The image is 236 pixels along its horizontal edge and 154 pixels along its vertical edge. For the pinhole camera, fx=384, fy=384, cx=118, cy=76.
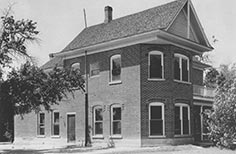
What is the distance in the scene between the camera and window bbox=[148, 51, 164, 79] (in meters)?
26.0

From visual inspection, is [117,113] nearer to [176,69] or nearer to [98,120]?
[98,120]

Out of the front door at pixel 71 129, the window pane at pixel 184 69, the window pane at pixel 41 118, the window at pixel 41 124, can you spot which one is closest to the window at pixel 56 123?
the front door at pixel 71 129

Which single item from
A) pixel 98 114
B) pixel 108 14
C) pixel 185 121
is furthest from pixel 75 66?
pixel 185 121

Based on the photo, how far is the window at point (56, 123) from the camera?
32.5m

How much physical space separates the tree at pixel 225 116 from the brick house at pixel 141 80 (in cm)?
267

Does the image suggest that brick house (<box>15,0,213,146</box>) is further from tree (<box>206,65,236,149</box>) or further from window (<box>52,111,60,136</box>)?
tree (<box>206,65,236,149</box>)

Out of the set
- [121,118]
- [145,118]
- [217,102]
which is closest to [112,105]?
[121,118]

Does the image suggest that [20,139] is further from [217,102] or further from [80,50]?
[217,102]

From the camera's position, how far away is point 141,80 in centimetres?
2552

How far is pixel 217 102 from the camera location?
2498 centimetres

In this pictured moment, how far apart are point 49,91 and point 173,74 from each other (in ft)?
28.6

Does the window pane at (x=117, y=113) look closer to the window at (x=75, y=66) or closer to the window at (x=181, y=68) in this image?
the window at (x=181, y=68)

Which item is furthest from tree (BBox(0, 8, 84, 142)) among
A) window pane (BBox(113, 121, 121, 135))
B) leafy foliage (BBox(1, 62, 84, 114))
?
window pane (BBox(113, 121, 121, 135))

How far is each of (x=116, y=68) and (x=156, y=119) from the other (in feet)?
15.4
